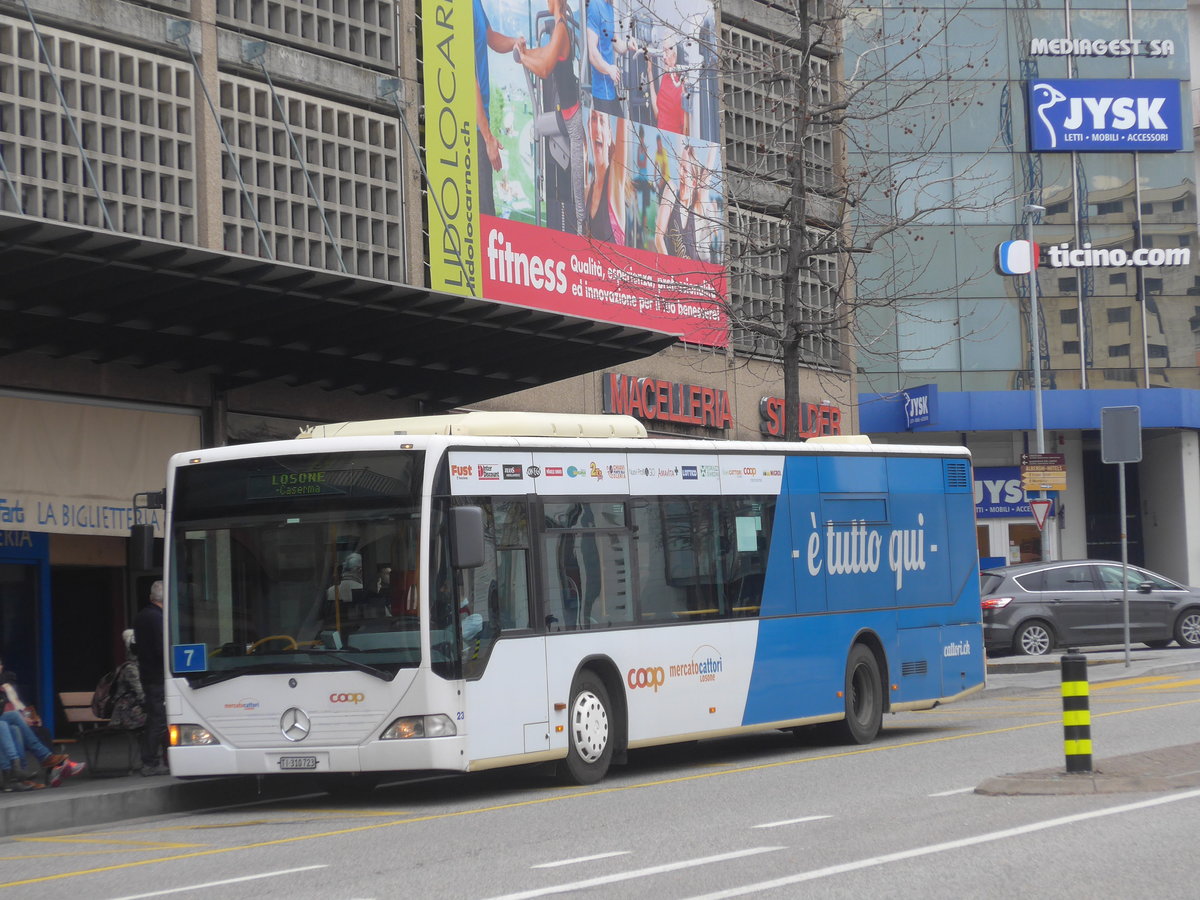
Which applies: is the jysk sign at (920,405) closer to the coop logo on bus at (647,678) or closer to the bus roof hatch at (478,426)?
the coop logo on bus at (647,678)

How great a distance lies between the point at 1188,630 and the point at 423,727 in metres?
19.9

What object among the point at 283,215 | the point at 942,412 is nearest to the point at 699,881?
the point at 283,215

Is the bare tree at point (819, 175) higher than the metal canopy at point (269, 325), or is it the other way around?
the bare tree at point (819, 175)

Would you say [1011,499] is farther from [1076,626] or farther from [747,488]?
[747,488]

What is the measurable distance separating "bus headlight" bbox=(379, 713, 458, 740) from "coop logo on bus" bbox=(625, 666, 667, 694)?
2.23 m

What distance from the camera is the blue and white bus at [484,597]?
12.8m

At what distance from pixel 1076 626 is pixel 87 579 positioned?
617 inches

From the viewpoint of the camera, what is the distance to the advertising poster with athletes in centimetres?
2320

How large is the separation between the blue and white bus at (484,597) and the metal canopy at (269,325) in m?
2.14

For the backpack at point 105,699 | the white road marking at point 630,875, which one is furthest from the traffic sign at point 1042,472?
the white road marking at point 630,875

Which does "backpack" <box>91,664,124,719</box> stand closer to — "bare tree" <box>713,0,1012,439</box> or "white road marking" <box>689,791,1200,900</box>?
"white road marking" <box>689,791,1200,900</box>

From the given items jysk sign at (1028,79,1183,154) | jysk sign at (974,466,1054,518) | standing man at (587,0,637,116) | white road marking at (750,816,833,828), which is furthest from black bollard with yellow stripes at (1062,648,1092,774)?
jysk sign at (1028,79,1183,154)

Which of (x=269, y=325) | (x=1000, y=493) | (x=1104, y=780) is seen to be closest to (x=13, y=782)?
(x=269, y=325)

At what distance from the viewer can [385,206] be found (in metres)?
22.4
